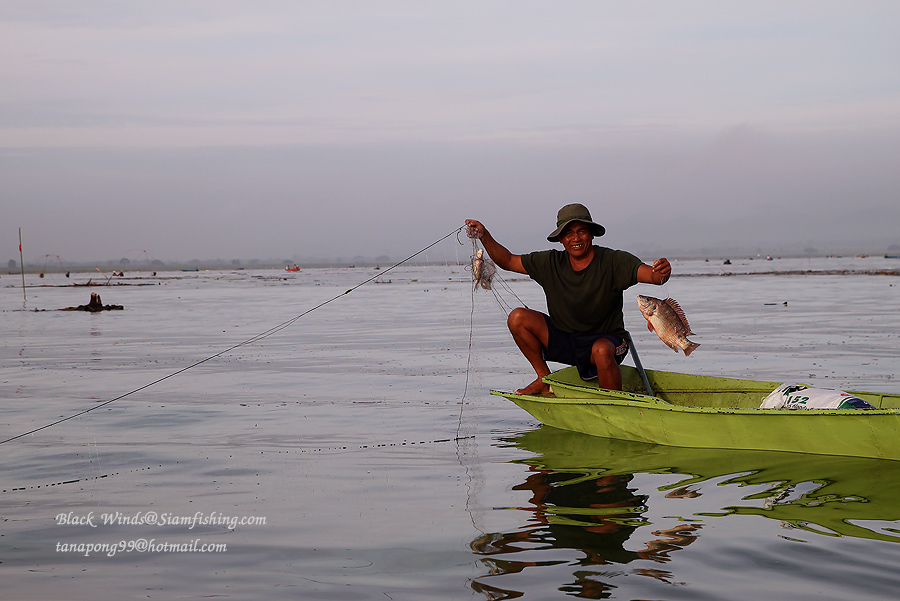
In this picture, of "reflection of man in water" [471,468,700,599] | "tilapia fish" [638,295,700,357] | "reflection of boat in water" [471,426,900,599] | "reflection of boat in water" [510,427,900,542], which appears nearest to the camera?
"reflection of man in water" [471,468,700,599]

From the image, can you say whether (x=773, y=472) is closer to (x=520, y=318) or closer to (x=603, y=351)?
(x=603, y=351)

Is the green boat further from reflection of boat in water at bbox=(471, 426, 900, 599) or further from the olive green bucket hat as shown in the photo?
the olive green bucket hat

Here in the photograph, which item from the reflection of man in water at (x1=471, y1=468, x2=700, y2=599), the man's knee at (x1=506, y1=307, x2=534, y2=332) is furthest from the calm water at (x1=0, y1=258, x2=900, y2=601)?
the man's knee at (x1=506, y1=307, x2=534, y2=332)

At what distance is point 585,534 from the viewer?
4434 mm

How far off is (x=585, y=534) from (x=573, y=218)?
349 cm

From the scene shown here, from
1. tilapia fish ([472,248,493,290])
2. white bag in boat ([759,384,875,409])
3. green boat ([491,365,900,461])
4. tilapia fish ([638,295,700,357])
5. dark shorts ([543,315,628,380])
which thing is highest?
tilapia fish ([472,248,493,290])

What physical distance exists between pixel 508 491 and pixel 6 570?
2926 millimetres

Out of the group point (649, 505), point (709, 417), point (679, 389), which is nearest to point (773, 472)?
point (709, 417)

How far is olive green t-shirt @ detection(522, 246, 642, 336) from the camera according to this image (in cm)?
727

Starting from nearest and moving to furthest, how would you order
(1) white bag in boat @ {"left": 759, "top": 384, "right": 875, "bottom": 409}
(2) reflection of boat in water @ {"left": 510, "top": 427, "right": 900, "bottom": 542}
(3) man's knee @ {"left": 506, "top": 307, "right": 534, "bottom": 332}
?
(2) reflection of boat in water @ {"left": 510, "top": 427, "right": 900, "bottom": 542} → (1) white bag in boat @ {"left": 759, "top": 384, "right": 875, "bottom": 409} → (3) man's knee @ {"left": 506, "top": 307, "right": 534, "bottom": 332}

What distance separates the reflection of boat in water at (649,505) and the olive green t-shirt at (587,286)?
1.24m

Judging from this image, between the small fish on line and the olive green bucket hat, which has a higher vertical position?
the olive green bucket hat

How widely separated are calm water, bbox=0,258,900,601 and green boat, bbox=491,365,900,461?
0.13 m

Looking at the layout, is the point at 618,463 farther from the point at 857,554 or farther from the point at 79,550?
the point at 79,550
